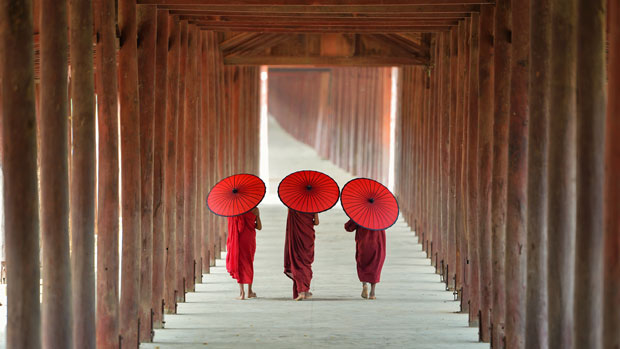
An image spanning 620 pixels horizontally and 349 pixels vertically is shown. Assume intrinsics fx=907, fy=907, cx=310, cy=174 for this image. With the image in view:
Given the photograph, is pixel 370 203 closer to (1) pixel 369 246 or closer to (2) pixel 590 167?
(1) pixel 369 246

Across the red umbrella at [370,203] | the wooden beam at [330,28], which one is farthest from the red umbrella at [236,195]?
the wooden beam at [330,28]

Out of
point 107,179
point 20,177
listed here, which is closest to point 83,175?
point 107,179

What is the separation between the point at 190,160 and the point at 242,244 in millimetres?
1910

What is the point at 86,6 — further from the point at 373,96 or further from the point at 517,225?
the point at 373,96

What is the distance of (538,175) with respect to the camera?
7137 millimetres

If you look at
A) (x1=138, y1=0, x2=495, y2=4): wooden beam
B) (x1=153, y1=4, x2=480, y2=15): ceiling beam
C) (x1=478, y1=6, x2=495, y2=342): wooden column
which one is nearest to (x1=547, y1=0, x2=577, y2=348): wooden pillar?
(x1=478, y1=6, x2=495, y2=342): wooden column

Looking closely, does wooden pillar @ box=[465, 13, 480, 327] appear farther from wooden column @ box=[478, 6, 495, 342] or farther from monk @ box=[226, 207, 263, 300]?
monk @ box=[226, 207, 263, 300]

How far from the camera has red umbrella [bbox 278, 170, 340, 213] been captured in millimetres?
11219

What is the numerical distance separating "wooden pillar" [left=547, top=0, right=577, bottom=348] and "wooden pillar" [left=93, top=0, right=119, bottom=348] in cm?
379

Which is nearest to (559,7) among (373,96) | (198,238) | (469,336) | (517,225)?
(517,225)

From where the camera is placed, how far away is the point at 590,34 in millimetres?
5555

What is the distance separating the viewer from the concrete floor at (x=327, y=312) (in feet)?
30.7

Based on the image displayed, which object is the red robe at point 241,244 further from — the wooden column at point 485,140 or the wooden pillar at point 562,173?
the wooden pillar at point 562,173

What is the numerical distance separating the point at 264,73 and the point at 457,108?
707 inches
